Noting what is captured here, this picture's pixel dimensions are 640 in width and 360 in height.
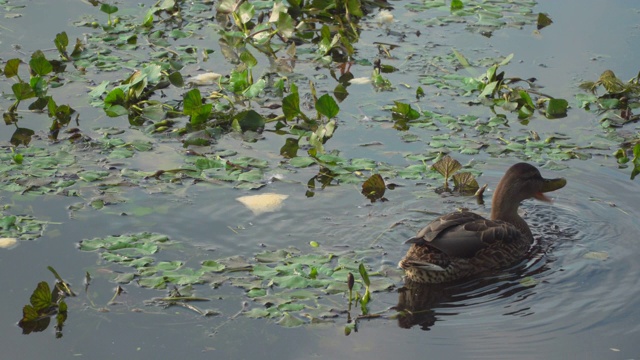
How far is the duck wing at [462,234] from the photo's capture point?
6258 millimetres

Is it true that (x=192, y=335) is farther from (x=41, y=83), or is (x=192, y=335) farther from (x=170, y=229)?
(x=41, y=83)

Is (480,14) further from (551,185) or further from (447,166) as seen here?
(551,185)

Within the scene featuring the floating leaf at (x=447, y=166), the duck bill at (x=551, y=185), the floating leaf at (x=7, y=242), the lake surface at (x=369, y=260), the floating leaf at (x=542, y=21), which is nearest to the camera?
the lake surface at (x=369, y=260)

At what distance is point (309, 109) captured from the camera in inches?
340

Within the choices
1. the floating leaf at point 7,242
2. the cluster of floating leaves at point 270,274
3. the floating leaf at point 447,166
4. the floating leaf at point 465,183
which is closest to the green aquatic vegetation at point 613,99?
the floating leaf at point 465,183

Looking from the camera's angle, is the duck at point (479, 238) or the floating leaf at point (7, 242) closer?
the duck at point (479, 238)

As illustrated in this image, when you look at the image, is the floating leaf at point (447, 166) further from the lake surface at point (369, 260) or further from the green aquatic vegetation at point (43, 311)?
the green aquatic vegetation at point (43, 311)

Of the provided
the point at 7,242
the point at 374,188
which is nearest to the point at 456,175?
the point at 374,188

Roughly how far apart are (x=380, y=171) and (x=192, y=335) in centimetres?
250

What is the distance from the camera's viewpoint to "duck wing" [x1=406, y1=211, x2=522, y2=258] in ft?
20.5

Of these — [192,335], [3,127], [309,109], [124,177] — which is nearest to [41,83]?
[3,127]

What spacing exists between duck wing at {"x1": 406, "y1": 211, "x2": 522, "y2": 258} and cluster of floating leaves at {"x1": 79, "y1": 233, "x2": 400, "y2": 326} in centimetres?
31

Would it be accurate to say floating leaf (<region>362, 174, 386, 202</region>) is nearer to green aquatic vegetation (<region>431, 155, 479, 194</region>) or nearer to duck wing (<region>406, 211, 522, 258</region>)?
green aquatic vegetation (<region>431, 155, 479, 194</region>)

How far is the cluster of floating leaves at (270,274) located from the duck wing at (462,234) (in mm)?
310
